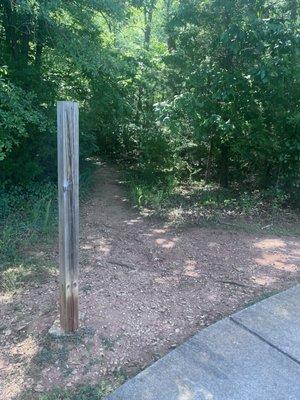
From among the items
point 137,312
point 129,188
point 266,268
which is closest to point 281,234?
point 266,268

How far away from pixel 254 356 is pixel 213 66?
15.7 ft

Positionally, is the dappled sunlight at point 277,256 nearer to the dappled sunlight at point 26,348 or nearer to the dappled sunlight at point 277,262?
the dappled sunlight at point 277,262

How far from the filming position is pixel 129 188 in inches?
286

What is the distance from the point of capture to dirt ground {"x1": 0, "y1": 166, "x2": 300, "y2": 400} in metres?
2.46

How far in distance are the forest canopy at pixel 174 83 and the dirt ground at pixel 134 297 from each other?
1831 mm

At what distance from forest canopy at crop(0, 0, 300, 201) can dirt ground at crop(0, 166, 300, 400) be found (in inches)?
72.1

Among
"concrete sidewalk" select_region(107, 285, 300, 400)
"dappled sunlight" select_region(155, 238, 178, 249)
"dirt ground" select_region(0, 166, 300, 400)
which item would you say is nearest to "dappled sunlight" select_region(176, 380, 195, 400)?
"concrete sidewalk" select_region(107, 285, 300, 400)

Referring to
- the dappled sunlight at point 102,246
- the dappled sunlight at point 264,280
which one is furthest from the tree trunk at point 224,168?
the dappled sunlight at point 264,280

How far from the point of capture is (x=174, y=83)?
6898 millimetres

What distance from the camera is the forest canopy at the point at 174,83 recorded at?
17.7 ft

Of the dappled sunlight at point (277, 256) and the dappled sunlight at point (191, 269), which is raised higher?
the dappled sunlight at point (277, 256)

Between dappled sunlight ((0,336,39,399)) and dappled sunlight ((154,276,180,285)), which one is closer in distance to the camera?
dappled sunlight ((0,336,39,399))

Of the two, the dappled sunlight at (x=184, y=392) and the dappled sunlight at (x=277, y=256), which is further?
the dappled sunlight at (x=277, y=256)

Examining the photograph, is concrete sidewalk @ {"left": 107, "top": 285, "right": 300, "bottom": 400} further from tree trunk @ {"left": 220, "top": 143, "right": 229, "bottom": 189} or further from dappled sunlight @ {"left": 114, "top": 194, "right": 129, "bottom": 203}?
tree trunk @ {"left": 220, "top": 143, "right": 229, "bottom": 189}
